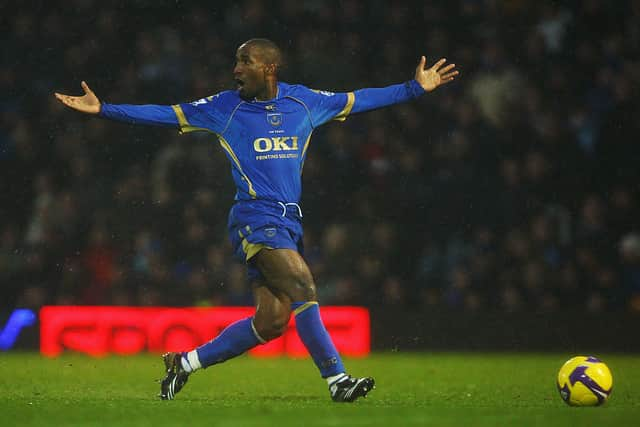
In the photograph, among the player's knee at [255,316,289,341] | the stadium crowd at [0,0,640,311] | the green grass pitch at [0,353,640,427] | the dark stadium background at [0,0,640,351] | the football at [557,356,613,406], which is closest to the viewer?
the green grass pitch at [0,353,640,427]

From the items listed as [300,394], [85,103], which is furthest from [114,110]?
[300,394]

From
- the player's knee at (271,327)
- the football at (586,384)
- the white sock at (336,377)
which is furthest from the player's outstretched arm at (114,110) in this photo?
the football at (586,384)

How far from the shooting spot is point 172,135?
1376cm

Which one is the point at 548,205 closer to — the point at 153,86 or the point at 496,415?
the point at 153,86

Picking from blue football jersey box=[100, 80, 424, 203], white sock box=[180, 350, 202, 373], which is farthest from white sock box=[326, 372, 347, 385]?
blue football jersey box=[100, 80, 424, 203]

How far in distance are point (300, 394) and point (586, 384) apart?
1921 mm

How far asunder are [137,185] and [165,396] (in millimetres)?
6413

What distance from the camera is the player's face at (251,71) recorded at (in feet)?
23.5

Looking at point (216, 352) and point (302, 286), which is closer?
point (302, 286)

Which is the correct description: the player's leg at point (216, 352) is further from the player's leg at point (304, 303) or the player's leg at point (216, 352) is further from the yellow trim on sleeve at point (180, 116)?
the yellow trim on sleeve at point (180, 116)

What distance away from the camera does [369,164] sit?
1300 cm

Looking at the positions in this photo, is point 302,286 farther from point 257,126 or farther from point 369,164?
point 369,164

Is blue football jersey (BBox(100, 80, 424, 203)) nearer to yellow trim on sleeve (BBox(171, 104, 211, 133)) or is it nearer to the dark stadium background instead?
yellow trim on sleeve (BBox(171, 104, 211, 133))

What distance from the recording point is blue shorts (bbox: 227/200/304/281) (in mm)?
6977
